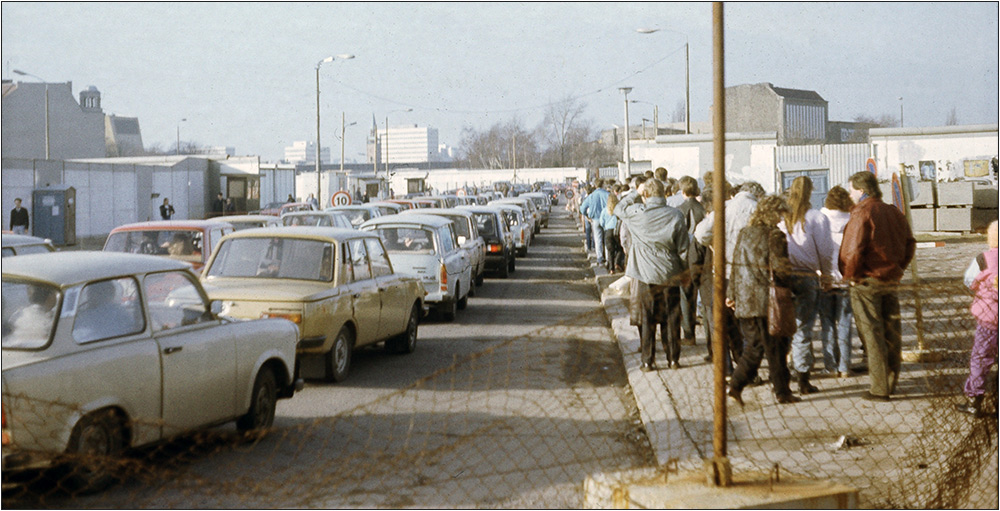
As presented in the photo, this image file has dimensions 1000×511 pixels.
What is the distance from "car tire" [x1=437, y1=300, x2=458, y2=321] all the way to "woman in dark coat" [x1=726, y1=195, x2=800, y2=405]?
7.36 m

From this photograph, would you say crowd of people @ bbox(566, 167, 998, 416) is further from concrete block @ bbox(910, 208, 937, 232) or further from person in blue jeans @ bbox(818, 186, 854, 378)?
concrete block @ bbox(910, 208, 937, 232)

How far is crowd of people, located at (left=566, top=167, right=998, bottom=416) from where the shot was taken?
316 inches

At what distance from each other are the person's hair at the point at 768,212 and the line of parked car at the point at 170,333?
3.88m

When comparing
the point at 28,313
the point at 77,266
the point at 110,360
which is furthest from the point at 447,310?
the point at 28,313

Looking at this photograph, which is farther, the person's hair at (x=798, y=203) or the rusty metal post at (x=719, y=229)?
the person's hair at (x=798, y=203)

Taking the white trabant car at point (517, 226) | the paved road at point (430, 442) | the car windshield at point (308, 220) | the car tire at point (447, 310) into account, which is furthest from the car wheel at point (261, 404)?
the white trabant car at point (517, 226)

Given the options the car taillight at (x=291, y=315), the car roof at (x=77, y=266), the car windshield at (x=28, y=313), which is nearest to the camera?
the car windshield at (x=28, y=313)

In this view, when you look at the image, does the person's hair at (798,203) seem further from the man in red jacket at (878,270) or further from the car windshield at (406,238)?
the car windshield at (406,238)

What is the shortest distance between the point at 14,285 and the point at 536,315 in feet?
35.8

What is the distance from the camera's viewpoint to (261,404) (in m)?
7.73

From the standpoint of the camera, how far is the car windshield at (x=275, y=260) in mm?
10344

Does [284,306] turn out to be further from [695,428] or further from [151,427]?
[695,428]

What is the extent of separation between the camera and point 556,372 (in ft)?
35.2

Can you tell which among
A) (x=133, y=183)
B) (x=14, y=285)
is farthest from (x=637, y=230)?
(x=133, y=183)
